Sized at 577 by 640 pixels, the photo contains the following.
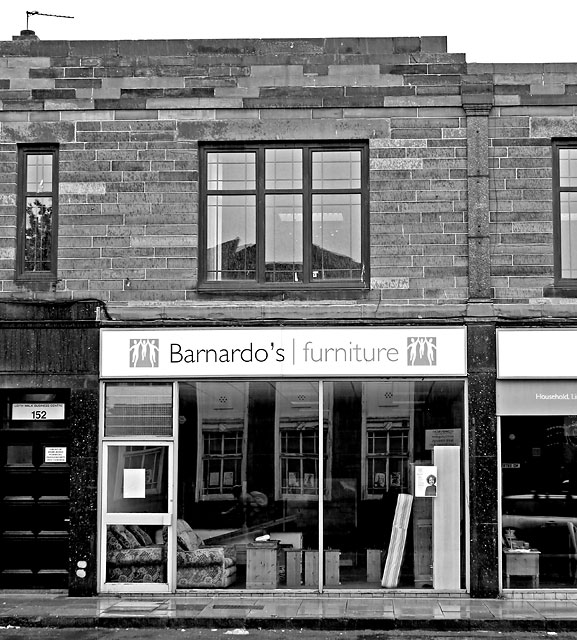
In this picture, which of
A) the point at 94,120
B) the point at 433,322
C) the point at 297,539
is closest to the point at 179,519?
the point at 297,539

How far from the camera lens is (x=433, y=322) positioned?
14.4 m

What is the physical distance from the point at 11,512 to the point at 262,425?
3.72 meters

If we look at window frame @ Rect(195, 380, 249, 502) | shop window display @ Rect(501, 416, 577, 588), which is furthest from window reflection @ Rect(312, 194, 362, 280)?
shop window display @ Rect(501, 416, 577, 588)

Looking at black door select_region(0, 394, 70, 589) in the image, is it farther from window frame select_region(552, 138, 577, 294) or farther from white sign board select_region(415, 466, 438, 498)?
window frame select_region(552, 138, 577, 294)

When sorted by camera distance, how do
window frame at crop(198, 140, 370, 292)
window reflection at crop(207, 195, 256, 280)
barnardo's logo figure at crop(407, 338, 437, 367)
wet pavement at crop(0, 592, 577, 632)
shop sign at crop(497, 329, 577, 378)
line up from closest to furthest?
wet pavement at crop(0, 592, 577, 632) < shop sign at crop(497, 329, 577, 378) < barnardo's logo figure at crop(407, 338, 437, 367) < window frame at crop(198, 140, 370, 292) < window reflection at crop(207, 195, 256, 280)

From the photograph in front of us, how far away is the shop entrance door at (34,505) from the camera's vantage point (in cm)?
1484

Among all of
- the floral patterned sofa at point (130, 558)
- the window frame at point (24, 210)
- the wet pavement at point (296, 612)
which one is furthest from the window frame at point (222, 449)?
the window frame at point (24, 210)

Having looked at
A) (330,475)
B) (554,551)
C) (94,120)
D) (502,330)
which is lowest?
(554,551)

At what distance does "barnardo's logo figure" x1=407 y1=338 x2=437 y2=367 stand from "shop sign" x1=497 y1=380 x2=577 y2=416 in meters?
0.96

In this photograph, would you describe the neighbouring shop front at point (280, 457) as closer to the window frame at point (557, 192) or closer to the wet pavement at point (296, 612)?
the wet pavement at point (296, 612)

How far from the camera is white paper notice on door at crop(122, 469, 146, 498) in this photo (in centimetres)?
1455

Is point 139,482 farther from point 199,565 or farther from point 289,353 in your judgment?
point 289,353

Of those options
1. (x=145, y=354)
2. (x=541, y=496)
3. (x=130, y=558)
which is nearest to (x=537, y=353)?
(x=541, y=496)

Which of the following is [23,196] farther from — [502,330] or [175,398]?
[502,330]
